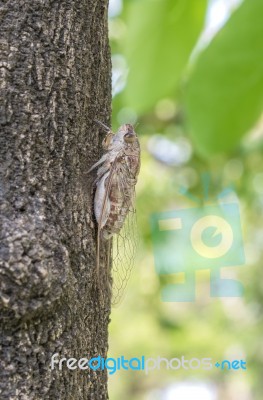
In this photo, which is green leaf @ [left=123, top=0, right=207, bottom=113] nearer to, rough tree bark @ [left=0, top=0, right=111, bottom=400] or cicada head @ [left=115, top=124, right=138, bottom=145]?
cicada head @ [left=115, top=124, right=138, bottom=145]

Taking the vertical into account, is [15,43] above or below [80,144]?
above

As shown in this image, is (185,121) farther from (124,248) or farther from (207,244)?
(124,248)

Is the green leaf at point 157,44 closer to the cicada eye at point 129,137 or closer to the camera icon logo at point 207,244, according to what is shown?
the camera icon logo at point 207,244

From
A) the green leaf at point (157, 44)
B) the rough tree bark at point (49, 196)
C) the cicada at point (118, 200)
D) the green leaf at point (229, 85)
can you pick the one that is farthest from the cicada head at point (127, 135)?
the green leaf at point (157, 44)

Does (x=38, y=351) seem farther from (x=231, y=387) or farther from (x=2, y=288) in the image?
(x=231, y=387)

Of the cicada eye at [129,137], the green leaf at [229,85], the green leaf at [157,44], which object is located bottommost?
the cicada eye at [129,137]

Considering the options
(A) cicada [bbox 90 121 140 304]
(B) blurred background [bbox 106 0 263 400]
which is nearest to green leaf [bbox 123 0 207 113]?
(B) blurred background [bbox 106 0 263 400]

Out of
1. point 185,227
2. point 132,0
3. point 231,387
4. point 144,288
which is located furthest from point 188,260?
point 231,387

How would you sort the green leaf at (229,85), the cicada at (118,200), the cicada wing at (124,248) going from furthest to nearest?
the green leaf at (229,85)
the cicada wing at (124,248)
the cicada at (118,200)
